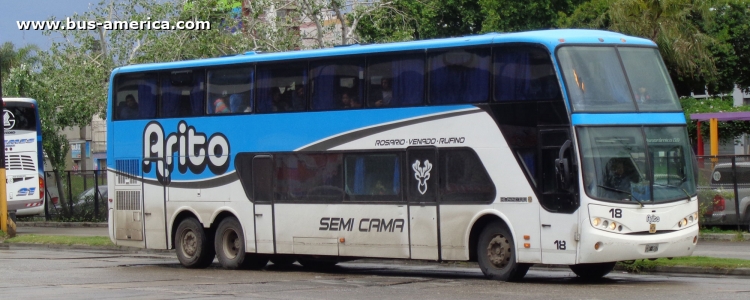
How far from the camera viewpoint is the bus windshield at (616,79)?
15.2m

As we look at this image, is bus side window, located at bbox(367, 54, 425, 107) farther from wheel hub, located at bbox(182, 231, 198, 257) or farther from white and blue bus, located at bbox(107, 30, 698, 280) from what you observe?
wheel hub, located at bbox(182, 231, 198, 257)

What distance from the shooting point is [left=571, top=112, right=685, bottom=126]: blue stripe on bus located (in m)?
15.0

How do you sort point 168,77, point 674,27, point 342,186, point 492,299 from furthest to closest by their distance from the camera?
point 674,27 < point 168,77 < point 342,186 < point 492,299

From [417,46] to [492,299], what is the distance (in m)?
5.15

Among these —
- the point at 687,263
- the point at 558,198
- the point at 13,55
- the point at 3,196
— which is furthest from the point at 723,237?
the point at 13,55

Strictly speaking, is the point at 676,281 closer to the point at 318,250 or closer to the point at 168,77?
the point at 318,250

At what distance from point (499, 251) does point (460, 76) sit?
8.46 ft

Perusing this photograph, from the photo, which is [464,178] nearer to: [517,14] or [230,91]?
[230,91]

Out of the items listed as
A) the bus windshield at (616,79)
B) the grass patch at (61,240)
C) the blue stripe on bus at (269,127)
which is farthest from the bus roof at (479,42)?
the grass patch at (61,240)

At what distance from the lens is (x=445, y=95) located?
16.6m

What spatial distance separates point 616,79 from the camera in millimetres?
15508

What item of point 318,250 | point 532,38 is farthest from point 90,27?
point 532,38

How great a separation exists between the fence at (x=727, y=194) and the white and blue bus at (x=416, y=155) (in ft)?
32.9

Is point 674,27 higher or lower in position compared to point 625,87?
higher
